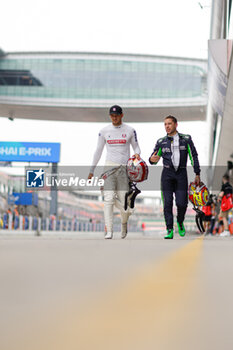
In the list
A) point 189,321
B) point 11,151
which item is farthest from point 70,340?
point 11,151

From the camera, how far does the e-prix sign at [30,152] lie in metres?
33.2

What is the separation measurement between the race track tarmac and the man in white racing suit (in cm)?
273

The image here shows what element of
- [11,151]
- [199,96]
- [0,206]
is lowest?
[0,206]

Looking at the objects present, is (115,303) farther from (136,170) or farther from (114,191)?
(114,191)

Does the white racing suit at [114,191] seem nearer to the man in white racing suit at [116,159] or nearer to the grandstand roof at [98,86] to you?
the man in white racing suit at [116,159]

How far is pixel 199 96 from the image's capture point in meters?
49.3

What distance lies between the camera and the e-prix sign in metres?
33.2

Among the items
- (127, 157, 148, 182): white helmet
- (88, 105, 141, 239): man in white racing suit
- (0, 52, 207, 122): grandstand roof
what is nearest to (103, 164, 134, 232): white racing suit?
(88, 105, 141, 239): man in white racing suit

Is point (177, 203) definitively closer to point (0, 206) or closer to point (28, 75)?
point (0, 206)

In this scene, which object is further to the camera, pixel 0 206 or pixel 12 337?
pixel 0 206

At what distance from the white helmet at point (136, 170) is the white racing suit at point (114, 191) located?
197mm

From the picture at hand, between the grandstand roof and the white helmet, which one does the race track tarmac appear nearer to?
the white helmet

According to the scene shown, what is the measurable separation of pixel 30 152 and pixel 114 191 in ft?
92.1

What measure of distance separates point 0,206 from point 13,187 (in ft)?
5.92
